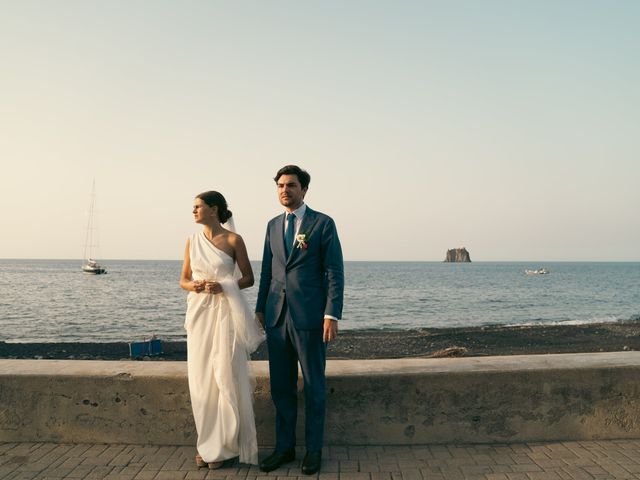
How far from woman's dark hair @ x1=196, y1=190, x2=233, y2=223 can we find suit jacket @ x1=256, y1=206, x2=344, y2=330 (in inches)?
18.4

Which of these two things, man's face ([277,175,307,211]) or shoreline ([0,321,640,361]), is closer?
man's face ([277,175,307,211])

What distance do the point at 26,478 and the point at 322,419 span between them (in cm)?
203

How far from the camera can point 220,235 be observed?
4074 mm

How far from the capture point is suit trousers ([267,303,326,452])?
12.4 feet

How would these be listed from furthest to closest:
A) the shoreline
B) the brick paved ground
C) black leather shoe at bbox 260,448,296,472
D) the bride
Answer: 1. the shoreline
2. the bride
3. black leather shoe at bbox 260,448,296,472
4. the brick paved ground

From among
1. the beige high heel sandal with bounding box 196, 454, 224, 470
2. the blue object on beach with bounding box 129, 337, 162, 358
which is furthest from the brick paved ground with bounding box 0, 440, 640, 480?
the blue object on beach with bounding box 129, 337, 162, 358

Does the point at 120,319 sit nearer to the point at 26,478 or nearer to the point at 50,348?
the point at 50,348

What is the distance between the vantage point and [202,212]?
4035mm

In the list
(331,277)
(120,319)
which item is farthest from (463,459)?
(120,319)

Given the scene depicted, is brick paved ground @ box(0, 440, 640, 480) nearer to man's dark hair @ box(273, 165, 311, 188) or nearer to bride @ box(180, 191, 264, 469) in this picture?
bride @ box(180, 191, 264, 469)

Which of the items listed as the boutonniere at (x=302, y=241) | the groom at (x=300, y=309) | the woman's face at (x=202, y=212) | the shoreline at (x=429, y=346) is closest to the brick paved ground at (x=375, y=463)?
the groom at (x=300, y=309)

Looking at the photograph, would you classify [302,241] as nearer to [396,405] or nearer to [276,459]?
[396,405]

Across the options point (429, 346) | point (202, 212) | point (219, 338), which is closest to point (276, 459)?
point (219, 338)

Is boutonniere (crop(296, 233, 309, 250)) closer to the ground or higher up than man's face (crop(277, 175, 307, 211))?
closer to the ground
